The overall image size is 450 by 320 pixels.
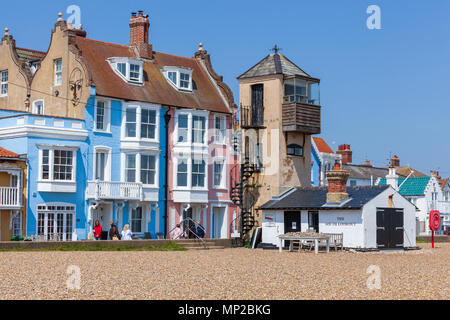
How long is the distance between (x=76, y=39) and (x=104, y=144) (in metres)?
6.15

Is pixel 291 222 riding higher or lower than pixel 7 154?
lower

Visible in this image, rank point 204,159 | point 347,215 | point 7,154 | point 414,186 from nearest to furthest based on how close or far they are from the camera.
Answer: point 347,215 < point 7,154 < point 204,159 < point 414,186

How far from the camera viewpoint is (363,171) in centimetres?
7944

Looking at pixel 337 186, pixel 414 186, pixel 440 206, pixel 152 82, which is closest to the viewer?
pixel 337 186

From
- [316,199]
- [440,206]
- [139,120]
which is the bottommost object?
[440,206]

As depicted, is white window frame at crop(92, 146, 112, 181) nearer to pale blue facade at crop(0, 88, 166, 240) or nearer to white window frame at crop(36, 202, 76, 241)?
pale blue facade at crop(0, 88, 166, 240)

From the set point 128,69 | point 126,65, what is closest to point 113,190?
point 128,69

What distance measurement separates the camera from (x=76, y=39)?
4194 cm

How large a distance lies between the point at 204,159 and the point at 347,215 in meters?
11.6

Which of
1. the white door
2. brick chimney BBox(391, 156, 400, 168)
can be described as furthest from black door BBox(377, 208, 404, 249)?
brick chimney BBox(391, 156, 400, 168)

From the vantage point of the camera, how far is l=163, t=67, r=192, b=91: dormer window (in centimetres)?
4447

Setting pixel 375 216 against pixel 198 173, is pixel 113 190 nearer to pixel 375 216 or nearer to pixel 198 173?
pixel 198 173

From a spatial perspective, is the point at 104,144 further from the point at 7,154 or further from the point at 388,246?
the point at 388,246
